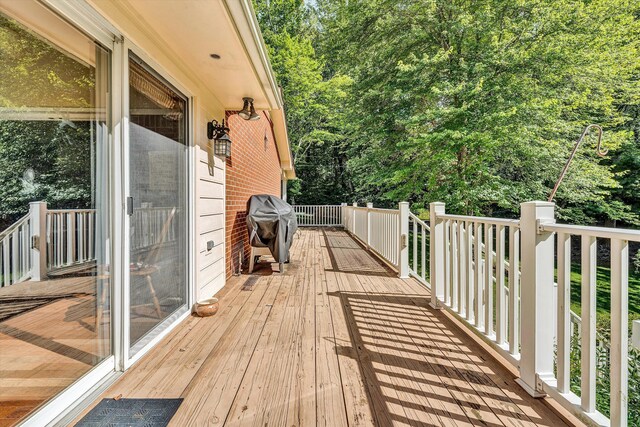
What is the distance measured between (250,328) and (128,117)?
1745 millimetres

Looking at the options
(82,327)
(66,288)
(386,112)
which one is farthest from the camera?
(386,112)

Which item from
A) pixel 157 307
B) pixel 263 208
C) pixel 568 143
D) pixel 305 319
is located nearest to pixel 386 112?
pixel 568 143

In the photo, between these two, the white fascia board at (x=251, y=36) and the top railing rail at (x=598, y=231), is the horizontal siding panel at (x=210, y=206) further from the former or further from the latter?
the top railing rail at (x=598, y=231)

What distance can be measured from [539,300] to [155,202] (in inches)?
97.6

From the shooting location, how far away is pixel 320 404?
1567 millimetres

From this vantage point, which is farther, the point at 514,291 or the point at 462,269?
the point at 462,269

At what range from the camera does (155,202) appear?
7.36 feet

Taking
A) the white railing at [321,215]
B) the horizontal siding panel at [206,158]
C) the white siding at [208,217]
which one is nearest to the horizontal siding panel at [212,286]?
the white siding at [208,217]

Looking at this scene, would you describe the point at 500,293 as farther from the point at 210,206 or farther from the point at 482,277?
the point at 210,206

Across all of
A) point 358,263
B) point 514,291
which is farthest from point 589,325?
point 358,263

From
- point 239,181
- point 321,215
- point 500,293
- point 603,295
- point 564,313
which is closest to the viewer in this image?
point 564,313

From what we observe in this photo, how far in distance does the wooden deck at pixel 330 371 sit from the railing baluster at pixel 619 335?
0.35 m

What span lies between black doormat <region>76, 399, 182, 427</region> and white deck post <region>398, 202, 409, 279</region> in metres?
3.12

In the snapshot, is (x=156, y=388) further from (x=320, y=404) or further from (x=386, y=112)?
(x=386, y=112)
